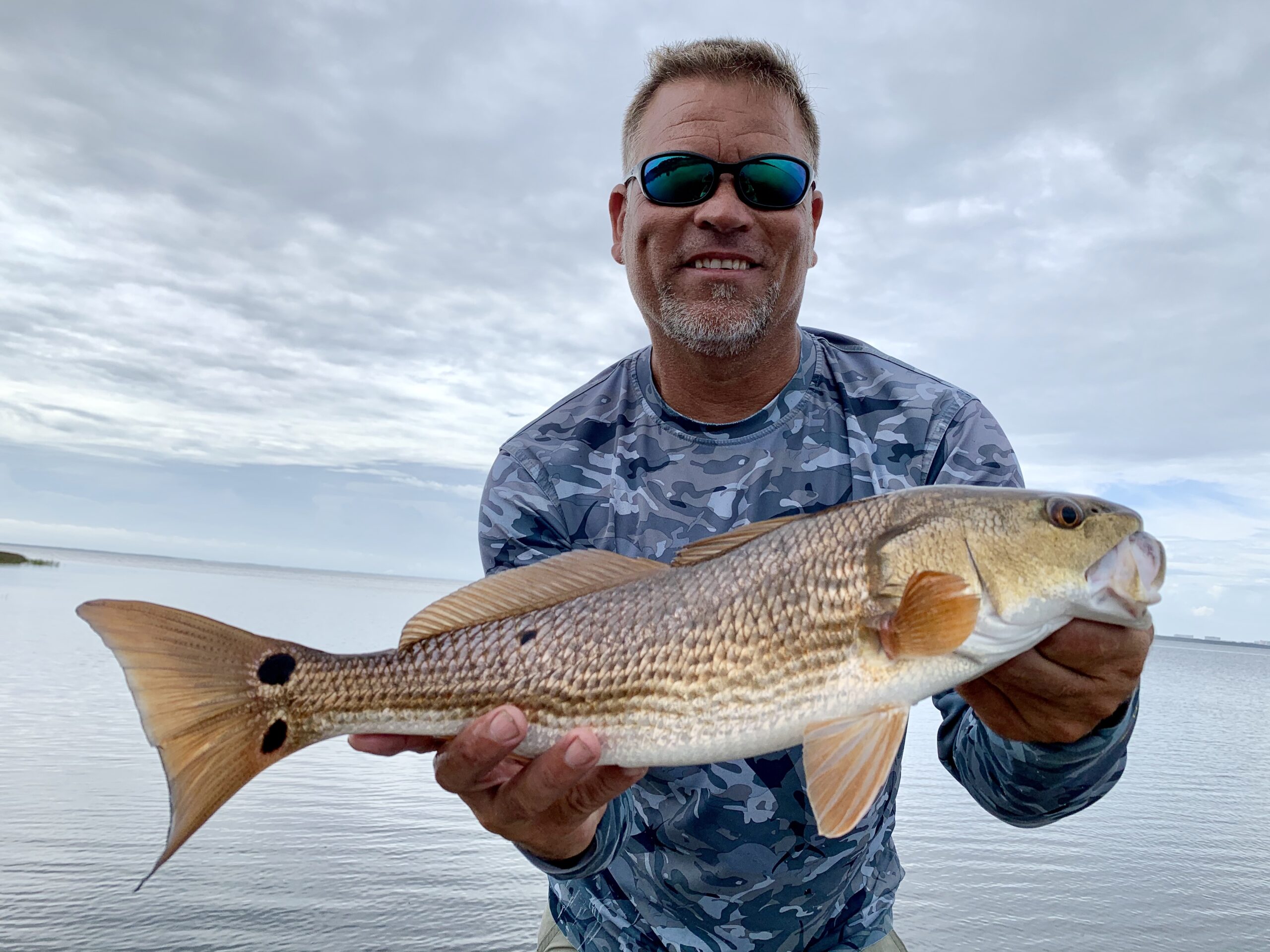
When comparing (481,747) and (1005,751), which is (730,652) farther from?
(1005,751)

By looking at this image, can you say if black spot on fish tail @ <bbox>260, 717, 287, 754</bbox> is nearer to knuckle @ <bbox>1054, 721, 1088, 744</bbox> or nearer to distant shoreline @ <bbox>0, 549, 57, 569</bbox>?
knuckle @ <bbox>1054, 721, 1088, 744</bbox>

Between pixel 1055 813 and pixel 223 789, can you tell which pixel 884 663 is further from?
pixel 223 789

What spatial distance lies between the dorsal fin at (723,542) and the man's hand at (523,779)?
697 mm

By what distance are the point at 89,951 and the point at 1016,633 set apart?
25.0 feet

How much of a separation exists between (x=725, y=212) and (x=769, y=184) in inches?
12.2

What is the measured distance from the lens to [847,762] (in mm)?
2719

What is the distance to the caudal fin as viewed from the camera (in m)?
2.72

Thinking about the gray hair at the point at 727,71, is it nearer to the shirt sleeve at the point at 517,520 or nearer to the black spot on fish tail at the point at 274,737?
the shirt sleeve at the point at 517,520

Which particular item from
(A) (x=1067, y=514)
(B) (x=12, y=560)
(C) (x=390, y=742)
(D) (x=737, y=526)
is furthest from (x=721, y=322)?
(B) (x=12, y=560)

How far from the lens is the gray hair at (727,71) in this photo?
436 centimetres

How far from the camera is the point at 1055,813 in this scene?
330 cm

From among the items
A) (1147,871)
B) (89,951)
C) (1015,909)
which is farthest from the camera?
(1147,871)

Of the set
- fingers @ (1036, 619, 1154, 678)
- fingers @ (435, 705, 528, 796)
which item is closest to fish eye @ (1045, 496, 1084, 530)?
fingers @ (1036, 619, 1154, 678)

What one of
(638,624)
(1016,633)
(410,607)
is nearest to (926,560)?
(1016,633)
